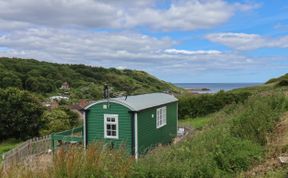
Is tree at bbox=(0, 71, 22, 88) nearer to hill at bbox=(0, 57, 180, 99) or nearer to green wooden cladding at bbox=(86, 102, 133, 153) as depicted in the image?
hill at bbox=(0, 57, 180, 99)

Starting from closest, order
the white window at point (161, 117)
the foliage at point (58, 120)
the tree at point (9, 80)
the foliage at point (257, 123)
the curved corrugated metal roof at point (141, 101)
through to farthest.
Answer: the foliage at point (257, 123)
the curved corrugated metal roof at point (141, 101)
the white window at point (161, 117)
the foliage at point (58, 120)
the tree at point (9, 80)

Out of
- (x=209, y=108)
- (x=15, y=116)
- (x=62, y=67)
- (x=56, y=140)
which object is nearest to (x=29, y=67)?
(x=62, y=67)

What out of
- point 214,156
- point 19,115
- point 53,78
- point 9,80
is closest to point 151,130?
point 214,156

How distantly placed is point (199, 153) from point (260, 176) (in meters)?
1.20

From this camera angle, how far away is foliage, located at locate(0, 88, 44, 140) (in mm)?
22312

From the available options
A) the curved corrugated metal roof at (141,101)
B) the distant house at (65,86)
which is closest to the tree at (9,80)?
the distant house at (65,86)

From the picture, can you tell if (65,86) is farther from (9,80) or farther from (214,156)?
(214,156)

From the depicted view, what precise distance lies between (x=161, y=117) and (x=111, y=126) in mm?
3170

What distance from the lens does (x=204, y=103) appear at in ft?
78.6

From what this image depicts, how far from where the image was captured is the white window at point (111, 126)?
13438 millimetres

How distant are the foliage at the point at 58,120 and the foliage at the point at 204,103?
7.43 meters

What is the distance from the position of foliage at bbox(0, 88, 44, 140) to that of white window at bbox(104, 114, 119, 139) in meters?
10.0

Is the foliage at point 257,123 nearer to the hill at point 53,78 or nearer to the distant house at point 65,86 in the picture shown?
the hill at point 53,78

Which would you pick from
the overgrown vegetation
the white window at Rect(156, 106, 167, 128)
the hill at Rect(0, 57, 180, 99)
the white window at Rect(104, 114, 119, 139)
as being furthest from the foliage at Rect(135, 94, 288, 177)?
the hill at Rect(0, 57, 180, 99)
